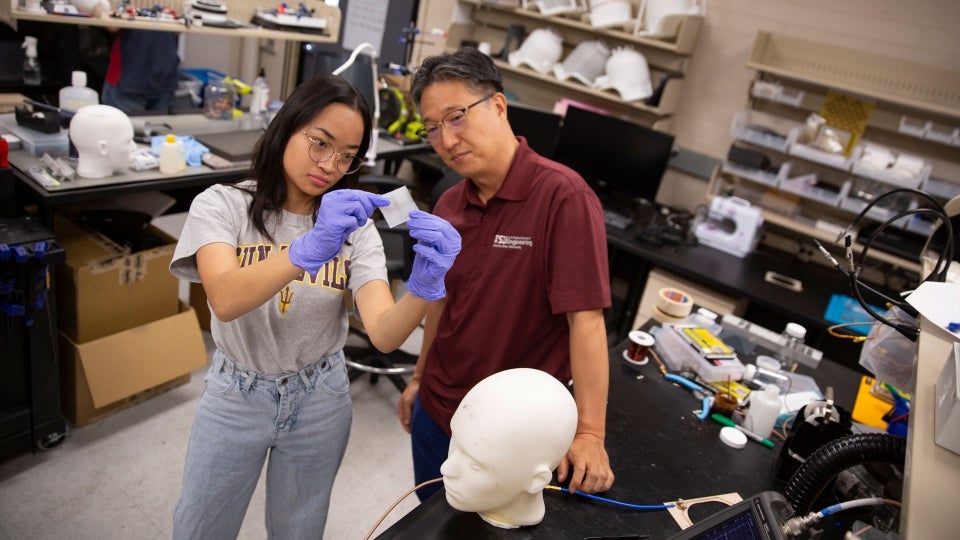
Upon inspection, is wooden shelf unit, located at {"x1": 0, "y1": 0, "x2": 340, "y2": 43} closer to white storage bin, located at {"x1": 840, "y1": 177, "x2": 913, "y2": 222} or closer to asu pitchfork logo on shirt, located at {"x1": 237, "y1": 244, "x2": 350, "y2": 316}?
asu pitchfork logo on shirt, located at {"x1": 237, "y1": 244, "x2": 350, "y2": 316}

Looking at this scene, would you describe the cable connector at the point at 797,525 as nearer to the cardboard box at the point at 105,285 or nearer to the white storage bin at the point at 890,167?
the cardboard box at the point at 105,285

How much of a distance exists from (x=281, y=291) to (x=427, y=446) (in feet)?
1.85

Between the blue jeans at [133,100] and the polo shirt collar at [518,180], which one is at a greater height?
the polo shirt collar at [518,180]

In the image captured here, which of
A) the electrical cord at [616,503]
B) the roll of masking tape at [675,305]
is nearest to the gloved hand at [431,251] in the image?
the electrical cord at [616,503]

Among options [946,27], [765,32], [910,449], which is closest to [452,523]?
[910,449]

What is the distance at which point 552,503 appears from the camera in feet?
4.16

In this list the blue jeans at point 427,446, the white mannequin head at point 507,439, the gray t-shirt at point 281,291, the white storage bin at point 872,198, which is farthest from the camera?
the white storage bin at point 872,198

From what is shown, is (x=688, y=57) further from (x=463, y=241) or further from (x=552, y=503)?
(x=552, y=503)

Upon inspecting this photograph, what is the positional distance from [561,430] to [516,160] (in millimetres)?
609

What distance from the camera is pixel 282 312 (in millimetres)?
1319

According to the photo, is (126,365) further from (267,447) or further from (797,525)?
(797,525)

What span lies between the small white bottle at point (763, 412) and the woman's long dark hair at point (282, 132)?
4.14ft

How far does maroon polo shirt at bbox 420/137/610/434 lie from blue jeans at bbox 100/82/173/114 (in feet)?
10.2

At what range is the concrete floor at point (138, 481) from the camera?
2.00 m
